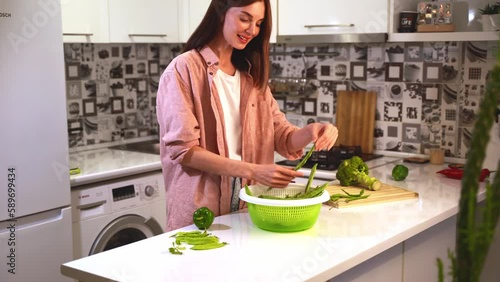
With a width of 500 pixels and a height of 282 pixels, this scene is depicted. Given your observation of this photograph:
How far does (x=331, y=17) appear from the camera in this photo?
3340 millimetres

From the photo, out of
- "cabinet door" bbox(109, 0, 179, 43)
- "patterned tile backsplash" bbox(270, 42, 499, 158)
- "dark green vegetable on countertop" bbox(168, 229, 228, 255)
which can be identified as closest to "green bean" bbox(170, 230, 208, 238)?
"dark green vegetable on countertop" bbox(168, 229, 228, 255)

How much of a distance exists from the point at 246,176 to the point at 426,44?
1.74 metres

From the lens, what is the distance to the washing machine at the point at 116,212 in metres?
3.10

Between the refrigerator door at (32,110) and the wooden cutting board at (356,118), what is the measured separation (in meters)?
1.56

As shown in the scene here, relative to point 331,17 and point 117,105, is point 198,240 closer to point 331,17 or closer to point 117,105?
point 331,17

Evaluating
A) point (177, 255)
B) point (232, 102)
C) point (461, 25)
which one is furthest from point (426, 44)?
point (177, 255)

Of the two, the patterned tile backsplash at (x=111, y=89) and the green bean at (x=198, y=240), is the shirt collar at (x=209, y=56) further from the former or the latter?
the patterned tile backsplash at (x=111, y=89)

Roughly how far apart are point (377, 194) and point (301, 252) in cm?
72

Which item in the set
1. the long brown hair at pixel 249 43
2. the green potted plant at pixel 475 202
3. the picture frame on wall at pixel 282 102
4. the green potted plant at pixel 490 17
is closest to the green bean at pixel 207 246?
the long brown hair at pixel 249 43

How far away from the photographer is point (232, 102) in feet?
7.74

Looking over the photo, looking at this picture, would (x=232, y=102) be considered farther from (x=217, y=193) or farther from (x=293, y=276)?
(x=293, y=276)

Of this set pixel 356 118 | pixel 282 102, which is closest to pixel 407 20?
pixel 356 118

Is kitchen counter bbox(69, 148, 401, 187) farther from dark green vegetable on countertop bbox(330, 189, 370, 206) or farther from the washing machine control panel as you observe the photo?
dark green vegetable on countertop bbox(330, 189, 370, 206)

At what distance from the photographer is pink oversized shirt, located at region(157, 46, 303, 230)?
2.17 metres
